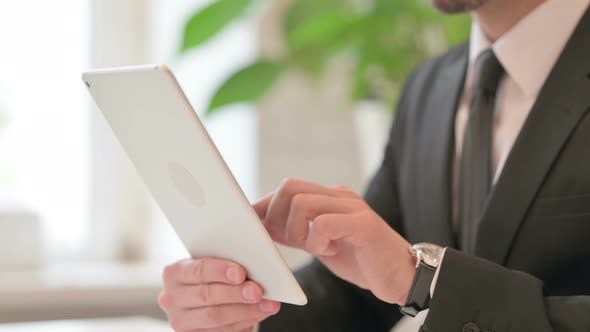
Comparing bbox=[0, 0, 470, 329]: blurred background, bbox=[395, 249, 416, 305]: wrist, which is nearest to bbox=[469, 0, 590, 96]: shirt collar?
bbox=[395, 249, 416, 305]: wrist

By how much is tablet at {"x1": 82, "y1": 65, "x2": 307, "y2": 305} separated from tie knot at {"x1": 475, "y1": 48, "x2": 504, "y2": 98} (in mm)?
571

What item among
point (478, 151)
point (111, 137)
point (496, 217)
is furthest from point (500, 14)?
point (111, 137)

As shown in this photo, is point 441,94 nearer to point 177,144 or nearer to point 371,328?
point 371,328

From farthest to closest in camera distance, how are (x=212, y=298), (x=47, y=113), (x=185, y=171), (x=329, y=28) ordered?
1. (x=47, y=113)
2. (x=329, y=28)
3. (x=212, y=298)
4. (x=185, y=171)

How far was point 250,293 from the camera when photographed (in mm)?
1015

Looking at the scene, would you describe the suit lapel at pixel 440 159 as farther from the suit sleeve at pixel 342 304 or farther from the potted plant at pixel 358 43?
the potted plant at pixel 358 43

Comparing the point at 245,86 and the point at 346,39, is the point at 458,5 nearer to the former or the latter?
the point at 346,39

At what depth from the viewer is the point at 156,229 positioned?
101 inches

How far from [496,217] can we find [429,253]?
22cm

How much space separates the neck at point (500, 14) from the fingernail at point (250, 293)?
0.67 m

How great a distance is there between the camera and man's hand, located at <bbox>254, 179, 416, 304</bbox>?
1002 mm

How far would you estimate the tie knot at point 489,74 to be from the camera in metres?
1.38

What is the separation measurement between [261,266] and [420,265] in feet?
0.67

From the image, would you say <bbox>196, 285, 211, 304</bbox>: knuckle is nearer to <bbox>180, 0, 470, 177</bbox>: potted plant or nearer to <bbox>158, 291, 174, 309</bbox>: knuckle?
<bbox>158, 291, 174, 309</bbox>: knuckle
